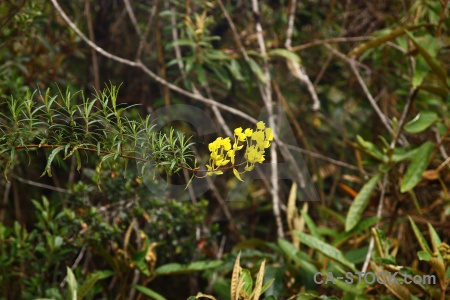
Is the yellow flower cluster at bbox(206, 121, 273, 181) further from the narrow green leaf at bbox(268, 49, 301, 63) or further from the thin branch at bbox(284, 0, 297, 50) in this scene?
the thin branch at bbox(284, 0, 297, 50)

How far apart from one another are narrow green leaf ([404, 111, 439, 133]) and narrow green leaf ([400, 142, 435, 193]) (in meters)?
0.07

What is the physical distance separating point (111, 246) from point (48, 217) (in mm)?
218

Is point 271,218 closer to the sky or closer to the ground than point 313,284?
closer to the sky

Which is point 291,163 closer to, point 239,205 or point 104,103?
point 239,205

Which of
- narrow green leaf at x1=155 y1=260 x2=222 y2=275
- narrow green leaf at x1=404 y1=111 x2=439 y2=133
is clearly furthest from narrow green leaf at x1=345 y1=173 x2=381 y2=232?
narrow green leaf at x1=155 y1=260 x2=222 y2=275

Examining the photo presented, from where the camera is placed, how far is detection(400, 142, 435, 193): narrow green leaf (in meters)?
1.51

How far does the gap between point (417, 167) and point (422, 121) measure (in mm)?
130

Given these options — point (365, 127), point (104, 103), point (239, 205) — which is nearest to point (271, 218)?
point (239, 205)

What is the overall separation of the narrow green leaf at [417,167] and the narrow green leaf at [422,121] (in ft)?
0.24

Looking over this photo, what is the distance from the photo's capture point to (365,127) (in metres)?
2.38

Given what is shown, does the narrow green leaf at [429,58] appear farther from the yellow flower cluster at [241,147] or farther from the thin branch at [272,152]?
the yellow flower cluster at [241,147]

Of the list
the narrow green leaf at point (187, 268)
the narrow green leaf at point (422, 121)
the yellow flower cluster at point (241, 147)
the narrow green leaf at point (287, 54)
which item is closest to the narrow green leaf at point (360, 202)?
the narrow green leaf at point (422, 121)

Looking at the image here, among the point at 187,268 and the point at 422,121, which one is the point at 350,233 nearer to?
the point at 422,121

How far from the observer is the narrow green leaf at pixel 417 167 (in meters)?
1.51
